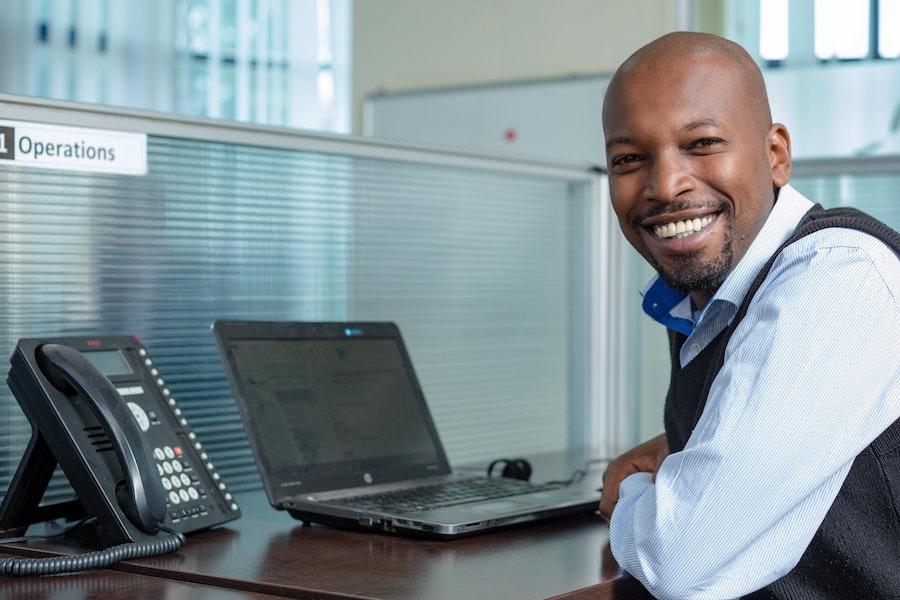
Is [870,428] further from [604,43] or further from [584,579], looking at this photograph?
[604,43]

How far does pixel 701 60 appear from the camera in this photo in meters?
1.19

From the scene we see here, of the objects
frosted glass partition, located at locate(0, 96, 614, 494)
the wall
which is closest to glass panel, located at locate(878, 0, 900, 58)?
the wall

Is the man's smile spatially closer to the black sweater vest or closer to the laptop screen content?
the black sweater vest

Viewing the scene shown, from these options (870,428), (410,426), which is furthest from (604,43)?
(870,428)

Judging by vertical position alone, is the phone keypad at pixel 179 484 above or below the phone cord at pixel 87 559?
above

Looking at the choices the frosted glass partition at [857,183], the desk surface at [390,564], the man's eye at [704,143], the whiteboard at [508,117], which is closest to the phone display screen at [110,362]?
the desk surface at [390,564]

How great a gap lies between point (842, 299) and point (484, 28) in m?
2.92

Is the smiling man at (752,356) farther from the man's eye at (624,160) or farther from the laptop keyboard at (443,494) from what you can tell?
the laptop keyboard at (443,494)

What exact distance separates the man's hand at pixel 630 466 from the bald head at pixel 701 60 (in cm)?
38

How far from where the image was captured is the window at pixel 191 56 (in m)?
4.11

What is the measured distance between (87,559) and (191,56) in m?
3.56

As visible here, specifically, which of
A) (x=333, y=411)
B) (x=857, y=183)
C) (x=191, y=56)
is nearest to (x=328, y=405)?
(x=333, y=411)

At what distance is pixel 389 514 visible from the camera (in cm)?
125

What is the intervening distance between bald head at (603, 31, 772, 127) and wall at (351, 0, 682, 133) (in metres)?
2.27
